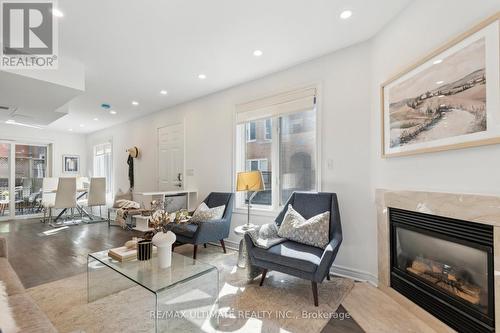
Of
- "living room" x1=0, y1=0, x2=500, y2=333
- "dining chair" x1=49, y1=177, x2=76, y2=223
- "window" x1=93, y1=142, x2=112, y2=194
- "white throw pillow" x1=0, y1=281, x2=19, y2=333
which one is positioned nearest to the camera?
"white throw pillow" x1=0, y1=281, x2=19, y2=333

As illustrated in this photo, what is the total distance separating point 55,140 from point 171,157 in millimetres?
4881

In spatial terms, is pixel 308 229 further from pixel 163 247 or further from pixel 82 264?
pixel 82 264

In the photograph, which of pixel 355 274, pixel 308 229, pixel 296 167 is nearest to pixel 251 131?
pixel 296 167

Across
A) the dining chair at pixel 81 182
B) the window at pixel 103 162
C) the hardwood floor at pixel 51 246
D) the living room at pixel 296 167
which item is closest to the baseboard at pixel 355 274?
the living room at pixel 296 167

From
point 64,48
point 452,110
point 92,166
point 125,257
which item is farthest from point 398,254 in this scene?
point 92,166

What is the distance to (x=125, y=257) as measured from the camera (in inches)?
86.4

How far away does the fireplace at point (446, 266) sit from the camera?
1.54 metres

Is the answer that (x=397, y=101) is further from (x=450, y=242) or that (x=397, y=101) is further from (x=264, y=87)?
(x=264, y=87)

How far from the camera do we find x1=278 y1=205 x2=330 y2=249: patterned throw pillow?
2406 millimetres

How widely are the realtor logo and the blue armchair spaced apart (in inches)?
94.5

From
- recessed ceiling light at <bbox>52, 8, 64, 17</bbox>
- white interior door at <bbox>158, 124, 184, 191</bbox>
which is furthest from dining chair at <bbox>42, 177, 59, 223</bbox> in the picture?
recessed ceiling light at <bbox>52, 8, 64, 17</bbox>

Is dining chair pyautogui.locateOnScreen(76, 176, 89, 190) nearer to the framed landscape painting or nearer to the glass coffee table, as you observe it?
the glass coffee table

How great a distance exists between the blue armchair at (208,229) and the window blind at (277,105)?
4.17 ft

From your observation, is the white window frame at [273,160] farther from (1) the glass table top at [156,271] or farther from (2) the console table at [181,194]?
(1) the glass table top at [156,271]
